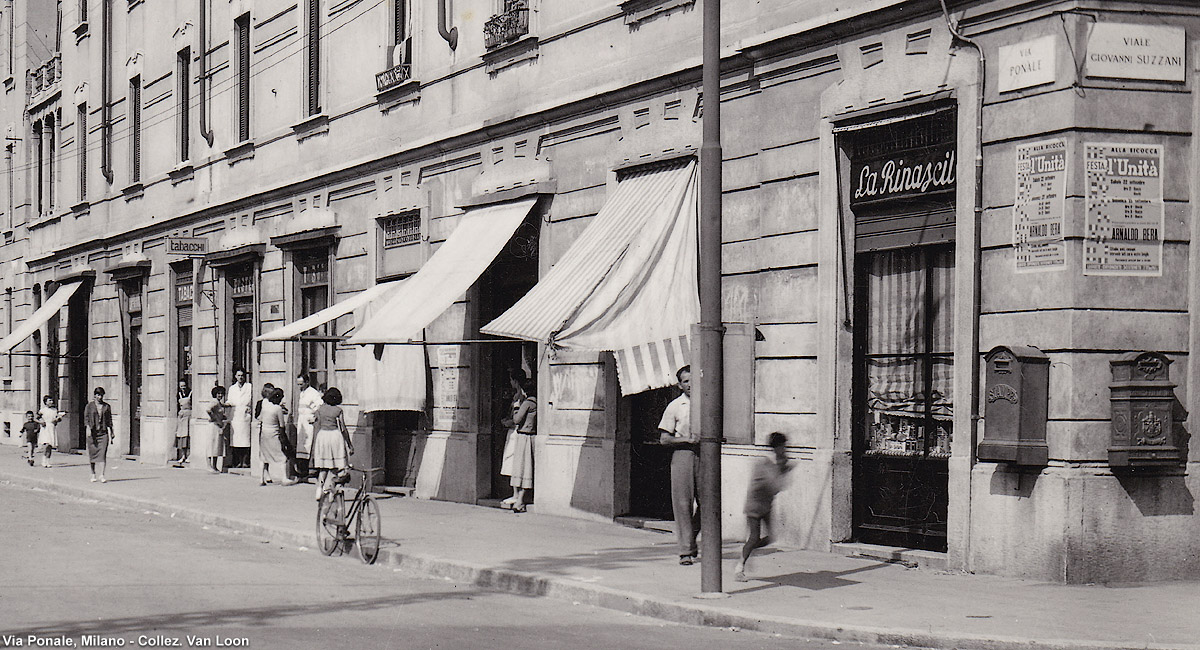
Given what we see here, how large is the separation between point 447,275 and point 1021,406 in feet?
27.9

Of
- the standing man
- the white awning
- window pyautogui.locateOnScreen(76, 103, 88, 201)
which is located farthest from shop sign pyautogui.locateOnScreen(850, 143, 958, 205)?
window pyautogui.locateOnScreen(76, 103, 88, 201)

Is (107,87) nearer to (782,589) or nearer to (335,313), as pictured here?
(335,313)

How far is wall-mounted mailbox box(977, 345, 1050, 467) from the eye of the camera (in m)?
11.3

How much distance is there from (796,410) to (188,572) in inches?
231

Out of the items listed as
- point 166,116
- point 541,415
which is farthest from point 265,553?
point 166,116

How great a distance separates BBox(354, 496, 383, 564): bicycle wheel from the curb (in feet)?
0.51

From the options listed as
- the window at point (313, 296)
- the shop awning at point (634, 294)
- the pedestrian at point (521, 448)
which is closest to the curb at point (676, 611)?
the shop awning at point (634, 294)

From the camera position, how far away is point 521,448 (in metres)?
17.6

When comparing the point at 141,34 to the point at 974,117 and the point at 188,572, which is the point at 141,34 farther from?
the point at 974,117

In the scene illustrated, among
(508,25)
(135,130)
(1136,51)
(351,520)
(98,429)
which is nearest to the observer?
(1136,51)

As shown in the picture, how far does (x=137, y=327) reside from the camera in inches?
1233

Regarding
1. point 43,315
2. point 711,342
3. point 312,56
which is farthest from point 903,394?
point 43,315

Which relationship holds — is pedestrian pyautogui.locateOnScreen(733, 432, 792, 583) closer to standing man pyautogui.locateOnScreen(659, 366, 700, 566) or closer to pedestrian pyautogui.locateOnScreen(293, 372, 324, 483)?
standing man pyautogui.locateOnScreen(659, 366, 700, 566)

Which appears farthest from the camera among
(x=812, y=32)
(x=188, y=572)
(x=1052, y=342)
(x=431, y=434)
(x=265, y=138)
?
(x=265, y=138)
